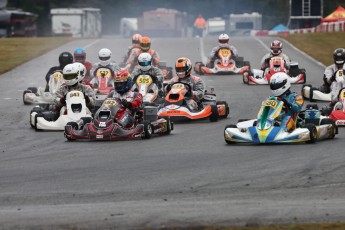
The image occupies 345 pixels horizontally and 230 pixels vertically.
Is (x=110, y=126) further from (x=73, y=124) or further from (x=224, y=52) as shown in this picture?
(x=224, y=52)

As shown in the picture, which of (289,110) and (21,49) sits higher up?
(21,49)

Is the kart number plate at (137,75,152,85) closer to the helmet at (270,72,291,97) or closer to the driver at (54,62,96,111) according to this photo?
the driver at (54,62,96,111)

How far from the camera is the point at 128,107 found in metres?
17.9

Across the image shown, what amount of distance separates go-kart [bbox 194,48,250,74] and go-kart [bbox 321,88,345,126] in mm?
14387

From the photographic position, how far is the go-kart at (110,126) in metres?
17.5

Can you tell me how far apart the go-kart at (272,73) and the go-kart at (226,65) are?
356 cm

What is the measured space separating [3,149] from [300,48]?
102 ft

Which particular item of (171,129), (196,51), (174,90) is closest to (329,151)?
(171,129)

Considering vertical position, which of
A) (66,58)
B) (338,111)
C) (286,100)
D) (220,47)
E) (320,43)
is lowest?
(338,111)

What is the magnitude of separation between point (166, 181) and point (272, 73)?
16827 millimetres

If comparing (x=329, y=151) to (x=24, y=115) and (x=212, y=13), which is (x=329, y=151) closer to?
(x=24, y=115)

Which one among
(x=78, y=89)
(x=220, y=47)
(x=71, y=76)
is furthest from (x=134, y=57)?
(x=71, y=76)

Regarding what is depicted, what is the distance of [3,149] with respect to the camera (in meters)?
16.8

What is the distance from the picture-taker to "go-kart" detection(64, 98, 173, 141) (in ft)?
57.4
